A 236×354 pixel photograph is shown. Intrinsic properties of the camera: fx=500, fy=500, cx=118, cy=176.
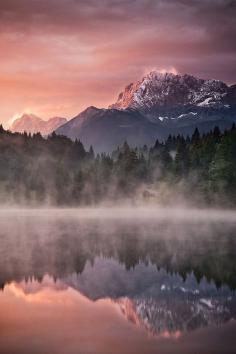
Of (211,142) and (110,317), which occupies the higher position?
(211,142)

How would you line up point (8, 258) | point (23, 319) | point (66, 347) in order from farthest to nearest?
Result: point (8, 258)
point (23, 319)
point (66, 347)

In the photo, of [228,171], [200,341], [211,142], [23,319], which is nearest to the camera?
[200,341]

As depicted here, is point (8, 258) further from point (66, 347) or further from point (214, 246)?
point (66, 347)

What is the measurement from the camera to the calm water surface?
21625mm

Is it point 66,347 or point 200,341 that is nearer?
point 66,347

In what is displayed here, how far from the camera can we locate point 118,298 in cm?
3075

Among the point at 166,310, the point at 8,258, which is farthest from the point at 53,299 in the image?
the point at 8,258

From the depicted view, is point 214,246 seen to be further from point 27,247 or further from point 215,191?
point 215,191

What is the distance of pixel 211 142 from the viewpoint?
6998 inches

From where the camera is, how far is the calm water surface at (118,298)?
21.6 meters

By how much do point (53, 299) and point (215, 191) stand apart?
126m

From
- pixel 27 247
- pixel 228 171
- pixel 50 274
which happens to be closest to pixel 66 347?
pixel 50 274

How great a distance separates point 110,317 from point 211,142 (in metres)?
157

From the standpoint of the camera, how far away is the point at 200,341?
71.8 ft
